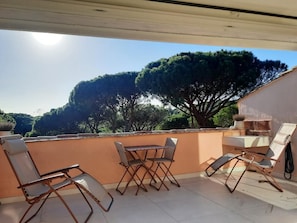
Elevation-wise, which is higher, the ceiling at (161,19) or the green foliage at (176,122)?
the ceiling at (161,19)

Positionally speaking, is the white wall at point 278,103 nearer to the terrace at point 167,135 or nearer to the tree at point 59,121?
the terrace at point 167,135

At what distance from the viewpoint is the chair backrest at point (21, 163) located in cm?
317

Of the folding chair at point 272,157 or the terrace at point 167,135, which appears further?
the folding chair at point 272,157

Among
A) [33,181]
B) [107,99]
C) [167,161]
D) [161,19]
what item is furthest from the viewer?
[107,99]

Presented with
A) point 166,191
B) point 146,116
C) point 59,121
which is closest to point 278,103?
point 166,191

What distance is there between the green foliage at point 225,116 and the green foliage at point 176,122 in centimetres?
153

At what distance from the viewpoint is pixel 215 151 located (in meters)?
5.93

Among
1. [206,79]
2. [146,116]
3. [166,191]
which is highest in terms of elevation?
[206,79]

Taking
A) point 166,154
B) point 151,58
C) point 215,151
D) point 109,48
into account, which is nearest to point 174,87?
point 151,58

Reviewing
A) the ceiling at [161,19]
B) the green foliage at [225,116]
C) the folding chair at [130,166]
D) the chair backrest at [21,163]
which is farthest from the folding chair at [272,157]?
the green foliage at [225,116]

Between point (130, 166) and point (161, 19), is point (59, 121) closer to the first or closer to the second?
point (130, 166)

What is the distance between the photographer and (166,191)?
181 inches

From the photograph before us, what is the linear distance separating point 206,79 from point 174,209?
10.6m

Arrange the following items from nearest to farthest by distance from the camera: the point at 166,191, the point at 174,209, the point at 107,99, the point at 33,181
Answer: the point at 33,181 < the point at 174,209 < the point at 166,191 < the point at 107,99
